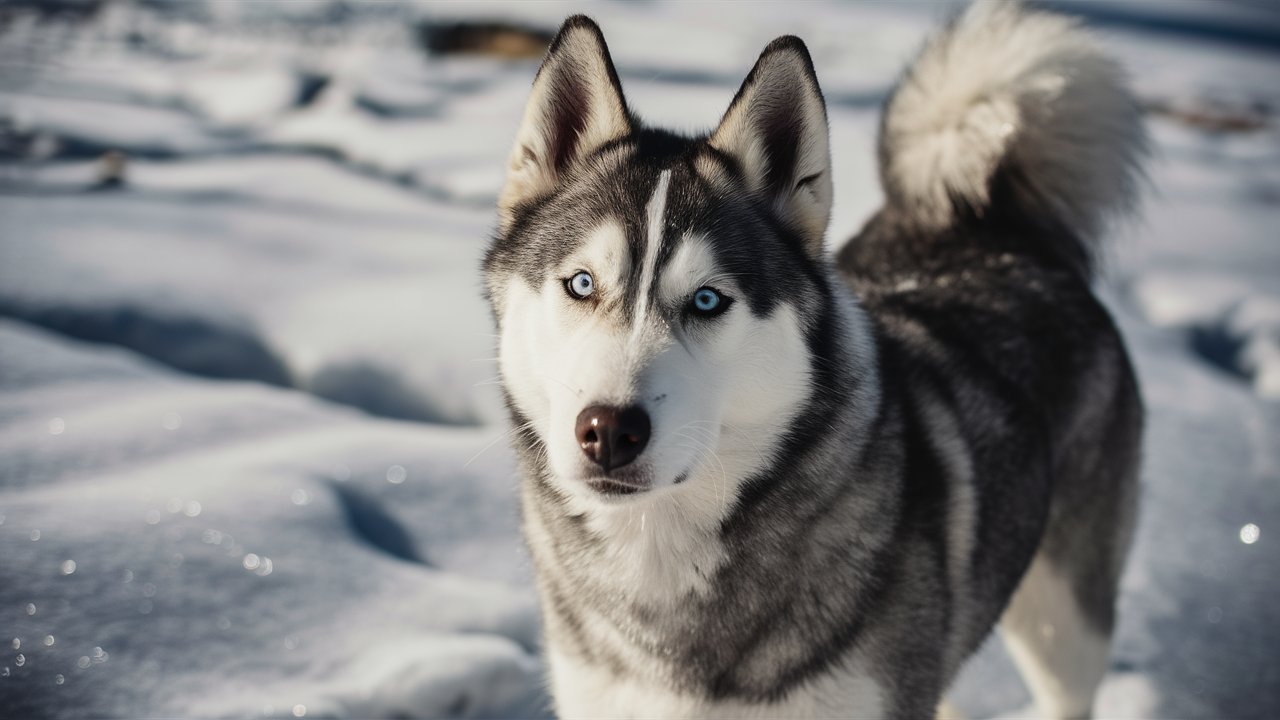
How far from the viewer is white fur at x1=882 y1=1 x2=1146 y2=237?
2.64 m

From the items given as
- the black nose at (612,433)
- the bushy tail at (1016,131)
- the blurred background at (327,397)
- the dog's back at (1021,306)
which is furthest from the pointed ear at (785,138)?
the bushy tail at (1016,131)

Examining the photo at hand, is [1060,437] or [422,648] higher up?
[1060,437]

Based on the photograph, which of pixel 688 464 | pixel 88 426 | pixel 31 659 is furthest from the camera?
pixel 88 426

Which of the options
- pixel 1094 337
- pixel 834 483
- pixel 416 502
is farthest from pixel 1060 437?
pixel 416 502

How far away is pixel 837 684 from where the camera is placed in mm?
1667

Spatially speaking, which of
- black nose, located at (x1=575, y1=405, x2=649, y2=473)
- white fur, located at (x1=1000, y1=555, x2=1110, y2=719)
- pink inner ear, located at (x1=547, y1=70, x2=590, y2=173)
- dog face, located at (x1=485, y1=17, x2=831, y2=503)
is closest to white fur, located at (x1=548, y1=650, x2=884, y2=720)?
dog face, located at (x1=485, y1=17, x2=831, y2=503)

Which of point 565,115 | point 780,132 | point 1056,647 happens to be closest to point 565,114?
point 565,115

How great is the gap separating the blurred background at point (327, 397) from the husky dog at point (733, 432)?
45 centimetres

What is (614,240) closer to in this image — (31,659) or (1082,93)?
(31,659)

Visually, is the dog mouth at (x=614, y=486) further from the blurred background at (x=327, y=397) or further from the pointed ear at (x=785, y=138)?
the pointed ear at (x=785, y=138)

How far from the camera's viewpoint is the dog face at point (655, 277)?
1.48 meters

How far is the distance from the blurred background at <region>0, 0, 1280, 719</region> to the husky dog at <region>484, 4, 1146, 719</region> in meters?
0.45

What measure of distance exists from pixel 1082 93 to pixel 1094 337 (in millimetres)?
801

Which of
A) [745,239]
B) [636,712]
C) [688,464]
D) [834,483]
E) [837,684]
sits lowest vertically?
[636,712]
